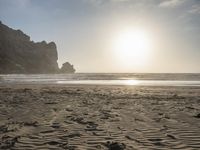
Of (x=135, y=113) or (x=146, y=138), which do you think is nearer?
(x=146, y=138)

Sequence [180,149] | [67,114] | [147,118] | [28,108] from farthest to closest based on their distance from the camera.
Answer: [28,108]
[67,114]
[147,118]
[180,149]

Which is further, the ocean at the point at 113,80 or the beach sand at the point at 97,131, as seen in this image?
the ocean at the point at 113,80

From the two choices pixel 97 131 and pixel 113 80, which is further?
pixel 113 80

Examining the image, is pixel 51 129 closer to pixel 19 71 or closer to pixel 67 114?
pixel 67 114

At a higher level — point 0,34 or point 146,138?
point 0,34

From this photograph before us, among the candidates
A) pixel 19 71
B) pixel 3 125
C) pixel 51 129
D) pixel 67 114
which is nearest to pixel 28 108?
pixel 67 114

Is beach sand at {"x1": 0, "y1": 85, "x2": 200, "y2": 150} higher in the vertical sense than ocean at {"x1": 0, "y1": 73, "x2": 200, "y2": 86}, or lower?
lower

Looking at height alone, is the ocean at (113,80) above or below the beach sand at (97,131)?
above

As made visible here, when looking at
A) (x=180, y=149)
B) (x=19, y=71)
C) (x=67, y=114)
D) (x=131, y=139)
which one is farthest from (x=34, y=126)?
(x=19, y=71)

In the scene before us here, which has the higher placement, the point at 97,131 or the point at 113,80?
the point at 113,80

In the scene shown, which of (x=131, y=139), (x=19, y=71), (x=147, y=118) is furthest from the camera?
(x=19, y=71)

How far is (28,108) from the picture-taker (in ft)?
44.2

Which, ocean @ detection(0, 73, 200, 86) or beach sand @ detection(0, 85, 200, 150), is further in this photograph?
ocean @ detection(0, 73, 200, 86)

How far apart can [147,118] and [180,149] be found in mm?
4216
